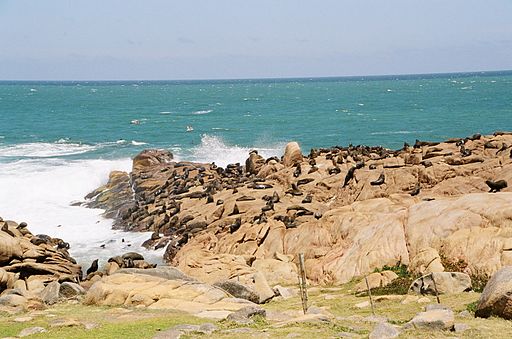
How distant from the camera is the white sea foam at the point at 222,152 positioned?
84806 millimetres

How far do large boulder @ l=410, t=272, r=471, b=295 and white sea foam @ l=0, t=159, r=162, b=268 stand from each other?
2326 centimetres

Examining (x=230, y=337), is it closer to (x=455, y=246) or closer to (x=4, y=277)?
(x=455, y=246)

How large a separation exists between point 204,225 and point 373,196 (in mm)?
12630

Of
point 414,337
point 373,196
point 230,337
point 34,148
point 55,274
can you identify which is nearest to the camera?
point 414,337

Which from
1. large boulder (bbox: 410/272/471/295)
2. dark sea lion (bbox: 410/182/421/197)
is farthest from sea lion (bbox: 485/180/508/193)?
large boulder (bbox: 410/272/471/295)

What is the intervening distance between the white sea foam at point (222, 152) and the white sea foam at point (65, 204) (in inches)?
459

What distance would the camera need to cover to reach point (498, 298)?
17.9 m

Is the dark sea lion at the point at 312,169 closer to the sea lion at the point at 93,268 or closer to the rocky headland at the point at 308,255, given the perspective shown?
the rocky headland at the point at 308,255

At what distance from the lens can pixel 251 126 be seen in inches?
5241

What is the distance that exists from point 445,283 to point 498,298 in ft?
17.4

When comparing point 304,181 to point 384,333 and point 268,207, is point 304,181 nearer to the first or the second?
point 268,207

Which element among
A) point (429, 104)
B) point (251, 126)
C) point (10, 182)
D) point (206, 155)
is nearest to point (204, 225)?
point (10, 182)

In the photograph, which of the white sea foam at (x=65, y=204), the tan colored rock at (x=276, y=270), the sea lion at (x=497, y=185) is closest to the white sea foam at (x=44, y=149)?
the white sea foam at (x=65, y=204)

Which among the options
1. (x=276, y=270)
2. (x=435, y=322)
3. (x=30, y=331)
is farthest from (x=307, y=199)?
(x=435, y=322)
